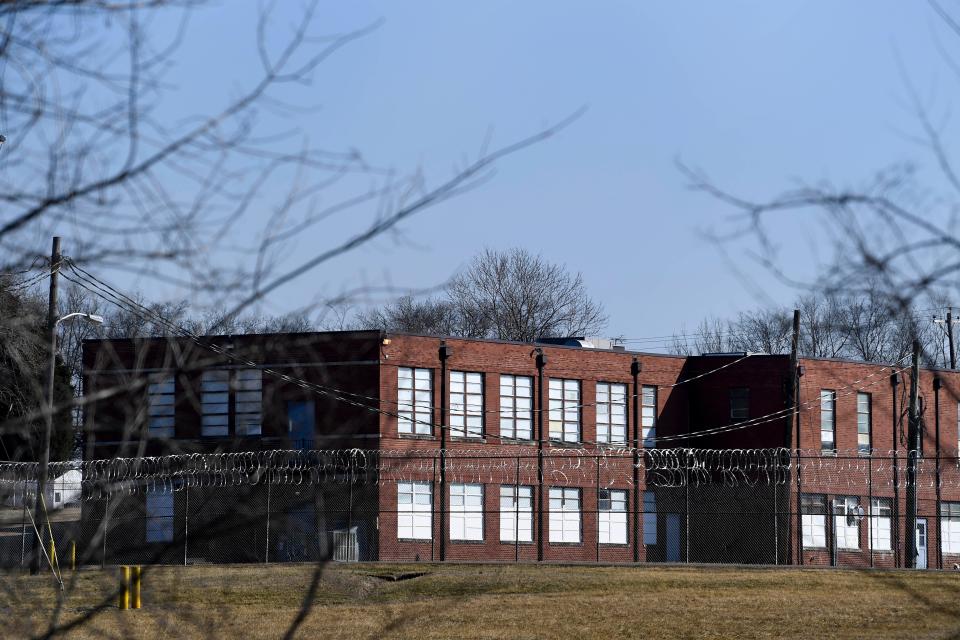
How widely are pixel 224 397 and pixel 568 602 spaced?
2014 centimetres

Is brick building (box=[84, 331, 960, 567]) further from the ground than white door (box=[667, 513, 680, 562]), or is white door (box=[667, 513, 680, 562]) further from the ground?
brick building (box=[84, 331, 960, 567])

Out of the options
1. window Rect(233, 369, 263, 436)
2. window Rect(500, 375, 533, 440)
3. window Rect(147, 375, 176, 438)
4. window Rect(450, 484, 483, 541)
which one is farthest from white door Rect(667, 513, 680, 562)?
window Rect(233, 369, 263, 436)

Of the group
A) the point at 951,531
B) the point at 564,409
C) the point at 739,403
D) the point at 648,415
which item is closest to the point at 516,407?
the point at 564,409

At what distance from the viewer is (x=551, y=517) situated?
4116cm

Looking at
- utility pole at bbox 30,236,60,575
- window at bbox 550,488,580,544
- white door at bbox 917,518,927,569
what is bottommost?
white door at bbox 917,518,927,569

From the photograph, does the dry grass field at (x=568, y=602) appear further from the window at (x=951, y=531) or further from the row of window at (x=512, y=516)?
the window at (x=951, y=531)

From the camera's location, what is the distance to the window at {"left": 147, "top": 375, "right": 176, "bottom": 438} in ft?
14.4

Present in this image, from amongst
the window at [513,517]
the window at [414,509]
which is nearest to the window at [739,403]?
the window at [513,517]

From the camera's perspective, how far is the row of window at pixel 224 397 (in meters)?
4.21

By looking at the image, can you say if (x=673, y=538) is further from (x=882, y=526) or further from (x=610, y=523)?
(x=882, y=526)

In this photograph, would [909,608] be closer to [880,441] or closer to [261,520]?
[261,520]

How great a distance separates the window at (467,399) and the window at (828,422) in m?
11.8

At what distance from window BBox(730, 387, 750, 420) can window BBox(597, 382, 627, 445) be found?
394cm

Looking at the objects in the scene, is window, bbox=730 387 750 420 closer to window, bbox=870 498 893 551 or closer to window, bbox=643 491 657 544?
window, bbox=643 491 657 544
